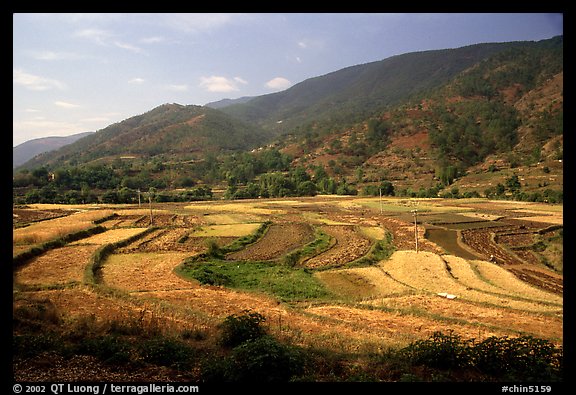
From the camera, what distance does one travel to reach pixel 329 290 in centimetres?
1659

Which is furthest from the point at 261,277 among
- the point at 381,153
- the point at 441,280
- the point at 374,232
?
the point at 381,153

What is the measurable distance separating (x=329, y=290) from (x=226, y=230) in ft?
60.5

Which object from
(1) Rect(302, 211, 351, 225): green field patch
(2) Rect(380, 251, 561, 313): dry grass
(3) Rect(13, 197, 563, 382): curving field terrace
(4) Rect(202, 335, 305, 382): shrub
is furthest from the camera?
(1) Rect(302, 211, 351, 225): green field patch

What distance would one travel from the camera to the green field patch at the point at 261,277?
1593 centimetres

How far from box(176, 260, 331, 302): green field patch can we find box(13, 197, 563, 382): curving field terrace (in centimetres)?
27

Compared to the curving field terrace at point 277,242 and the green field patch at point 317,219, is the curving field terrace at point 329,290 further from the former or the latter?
the green field patch at point 317,219

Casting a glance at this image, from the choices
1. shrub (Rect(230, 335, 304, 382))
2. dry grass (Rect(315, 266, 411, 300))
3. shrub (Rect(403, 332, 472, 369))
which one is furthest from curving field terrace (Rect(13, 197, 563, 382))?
shrub (Rect(230, 335, 304, 382))

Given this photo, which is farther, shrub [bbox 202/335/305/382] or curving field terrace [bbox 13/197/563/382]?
curving field terrace [bbox 13/197/563/382]

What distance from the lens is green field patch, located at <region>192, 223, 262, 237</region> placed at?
103ft

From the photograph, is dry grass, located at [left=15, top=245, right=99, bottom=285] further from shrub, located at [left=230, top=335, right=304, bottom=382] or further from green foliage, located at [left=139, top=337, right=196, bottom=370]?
shrub, located at [left=230, top=335, right=304, bottom=382]

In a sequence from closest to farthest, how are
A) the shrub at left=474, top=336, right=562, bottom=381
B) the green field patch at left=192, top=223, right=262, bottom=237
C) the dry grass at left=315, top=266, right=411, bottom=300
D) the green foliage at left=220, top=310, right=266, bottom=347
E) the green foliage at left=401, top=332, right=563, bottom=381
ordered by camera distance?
the shrub at left=474, top=336, right=562, bottom=381, the green foliage at left=401, top=332, right=563, bottom=381, the green foliage at left=220, top=310, right=266, bottom=347, the dry grass at left=315, top=266, right=411, bottom=300, the green field patch at left=192, top=223, right=262, bottom=237

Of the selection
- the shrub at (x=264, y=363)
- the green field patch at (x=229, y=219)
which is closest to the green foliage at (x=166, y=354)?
the shrub at (x=264, y=363)

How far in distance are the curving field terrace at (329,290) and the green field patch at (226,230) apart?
45cm

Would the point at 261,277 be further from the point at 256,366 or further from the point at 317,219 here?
the point at 317,219
